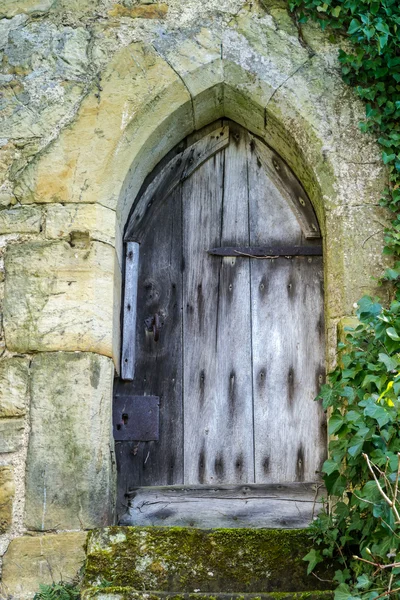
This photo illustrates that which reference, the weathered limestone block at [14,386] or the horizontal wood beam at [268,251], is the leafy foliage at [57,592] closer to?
the weathered limestone block at [14,386]

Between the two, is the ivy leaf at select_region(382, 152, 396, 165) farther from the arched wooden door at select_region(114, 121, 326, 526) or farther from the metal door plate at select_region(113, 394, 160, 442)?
the metal door plate at select_region(113, 394, 160, 442)

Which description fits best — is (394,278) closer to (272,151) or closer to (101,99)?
(272,151)

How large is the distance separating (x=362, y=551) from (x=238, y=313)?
50.8 inches

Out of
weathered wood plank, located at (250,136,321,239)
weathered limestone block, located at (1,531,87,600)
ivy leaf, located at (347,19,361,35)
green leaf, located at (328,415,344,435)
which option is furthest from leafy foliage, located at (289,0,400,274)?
weathered limestone block, located at (1,531,87,600)

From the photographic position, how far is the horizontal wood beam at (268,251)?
394cm

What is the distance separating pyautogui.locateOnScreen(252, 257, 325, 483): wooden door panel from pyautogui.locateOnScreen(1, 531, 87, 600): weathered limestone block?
2.71 feet

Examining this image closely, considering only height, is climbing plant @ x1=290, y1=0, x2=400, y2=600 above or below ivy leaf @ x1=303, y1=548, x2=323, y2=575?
above

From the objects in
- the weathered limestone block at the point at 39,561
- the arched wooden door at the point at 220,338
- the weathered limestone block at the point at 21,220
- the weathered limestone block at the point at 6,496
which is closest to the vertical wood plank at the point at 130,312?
the arched wooden door at the point at 220,338

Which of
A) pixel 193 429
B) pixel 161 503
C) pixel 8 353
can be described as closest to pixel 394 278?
pixel 193 429

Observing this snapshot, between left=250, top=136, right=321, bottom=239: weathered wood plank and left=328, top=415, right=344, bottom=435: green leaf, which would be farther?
left=250, top=136, right=321, bottom=239: weathered wood plank

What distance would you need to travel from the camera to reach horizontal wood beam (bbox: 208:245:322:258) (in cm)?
394

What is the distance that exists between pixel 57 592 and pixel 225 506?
79 cm

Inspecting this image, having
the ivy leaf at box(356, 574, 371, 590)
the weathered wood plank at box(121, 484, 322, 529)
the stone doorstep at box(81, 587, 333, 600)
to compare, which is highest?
the weathered wood plank at box(121, 484, 322, 529)

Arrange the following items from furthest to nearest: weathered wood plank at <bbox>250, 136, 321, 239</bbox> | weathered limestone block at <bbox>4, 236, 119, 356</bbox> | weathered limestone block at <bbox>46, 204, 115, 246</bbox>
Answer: weathered wood plank at <bbox>250, 136, 321, 239</bbox>, weathered limestone block at <bbox>46, 204, 115, 246</bbox>, weathered limestone block at <bbox>4, 236, 119, 356</bbox>
